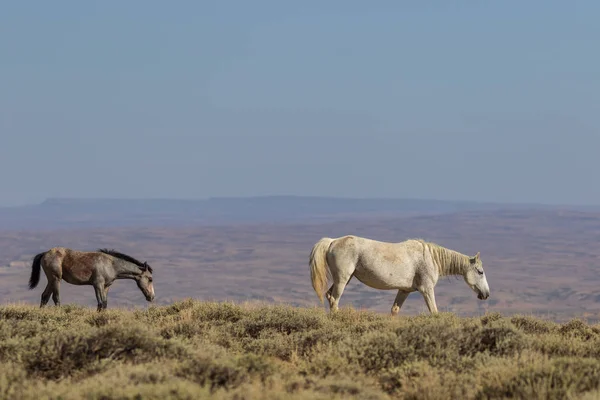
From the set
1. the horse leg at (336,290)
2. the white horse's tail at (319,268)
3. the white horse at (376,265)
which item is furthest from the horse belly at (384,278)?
the white horse's tail at (319,268)

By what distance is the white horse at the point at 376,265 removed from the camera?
643 inches

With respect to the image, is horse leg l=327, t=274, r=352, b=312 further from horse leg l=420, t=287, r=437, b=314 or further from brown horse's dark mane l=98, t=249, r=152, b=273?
brown horse's dark mane l=98, t=249, r=152, b=273

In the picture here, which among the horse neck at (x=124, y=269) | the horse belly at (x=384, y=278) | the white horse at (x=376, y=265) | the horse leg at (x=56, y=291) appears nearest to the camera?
the white horse at (x=376, y=265)

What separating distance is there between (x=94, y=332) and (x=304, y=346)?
2851 mm

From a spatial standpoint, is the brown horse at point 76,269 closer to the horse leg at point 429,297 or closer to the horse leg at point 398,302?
the horse leg at point 398,302

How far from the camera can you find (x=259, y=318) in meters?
13.7

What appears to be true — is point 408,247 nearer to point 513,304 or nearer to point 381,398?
point 381,398

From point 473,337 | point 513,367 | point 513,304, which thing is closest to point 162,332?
point 473,337

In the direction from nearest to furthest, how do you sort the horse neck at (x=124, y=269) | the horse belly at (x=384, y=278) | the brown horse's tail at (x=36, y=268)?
the horse belly at (x=384, y=278)
the brown horse's tail at (x=36, y=268)
the horse neck at (x=124, y=269)

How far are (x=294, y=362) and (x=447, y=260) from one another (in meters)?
7.35

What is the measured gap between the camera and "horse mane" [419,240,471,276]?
1719cm

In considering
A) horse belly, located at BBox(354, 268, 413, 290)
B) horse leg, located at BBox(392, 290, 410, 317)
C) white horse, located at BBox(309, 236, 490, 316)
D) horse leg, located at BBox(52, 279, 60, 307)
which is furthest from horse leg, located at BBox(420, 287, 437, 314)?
horse leg, located at BBox(52, 279, 60, 307)

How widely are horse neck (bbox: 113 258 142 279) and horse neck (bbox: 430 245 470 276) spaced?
605 cm

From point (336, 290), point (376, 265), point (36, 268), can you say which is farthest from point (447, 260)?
point (36, 268)
